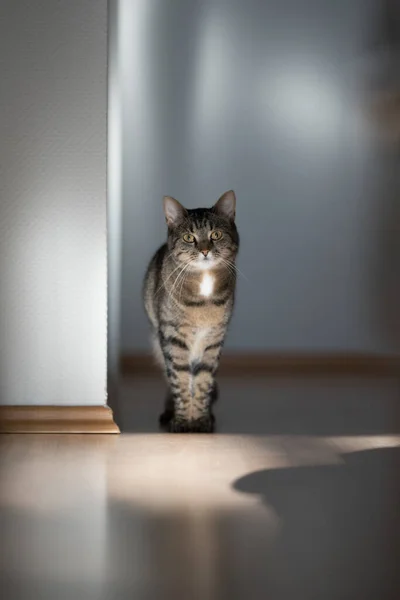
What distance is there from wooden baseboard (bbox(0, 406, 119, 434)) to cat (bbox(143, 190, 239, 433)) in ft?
0.84

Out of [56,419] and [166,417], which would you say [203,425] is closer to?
[166,417]

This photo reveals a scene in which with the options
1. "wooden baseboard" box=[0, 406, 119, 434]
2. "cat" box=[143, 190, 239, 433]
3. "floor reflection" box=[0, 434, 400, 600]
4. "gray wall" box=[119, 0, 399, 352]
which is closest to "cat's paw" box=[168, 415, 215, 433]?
"cat" box=[143, 190, 239, 433]

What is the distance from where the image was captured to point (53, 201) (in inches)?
113

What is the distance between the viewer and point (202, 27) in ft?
15.9

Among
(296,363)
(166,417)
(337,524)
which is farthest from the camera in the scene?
(296,363)

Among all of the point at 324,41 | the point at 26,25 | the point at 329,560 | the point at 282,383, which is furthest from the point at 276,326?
the point at 329,560

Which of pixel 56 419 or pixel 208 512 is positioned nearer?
pixel 208 512

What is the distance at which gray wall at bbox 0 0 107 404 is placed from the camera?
2.83 m

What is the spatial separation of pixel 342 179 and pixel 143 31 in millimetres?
1412

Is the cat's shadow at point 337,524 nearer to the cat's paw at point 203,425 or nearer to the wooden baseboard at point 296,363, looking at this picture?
the cat's paw at point 203,425

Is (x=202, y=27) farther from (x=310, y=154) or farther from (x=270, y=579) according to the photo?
(x=270, y=579)

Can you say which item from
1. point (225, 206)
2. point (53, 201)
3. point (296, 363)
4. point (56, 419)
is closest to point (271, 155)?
point (296, 363)

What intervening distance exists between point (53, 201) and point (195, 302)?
1.92ft

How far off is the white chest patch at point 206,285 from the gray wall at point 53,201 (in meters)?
0.34
